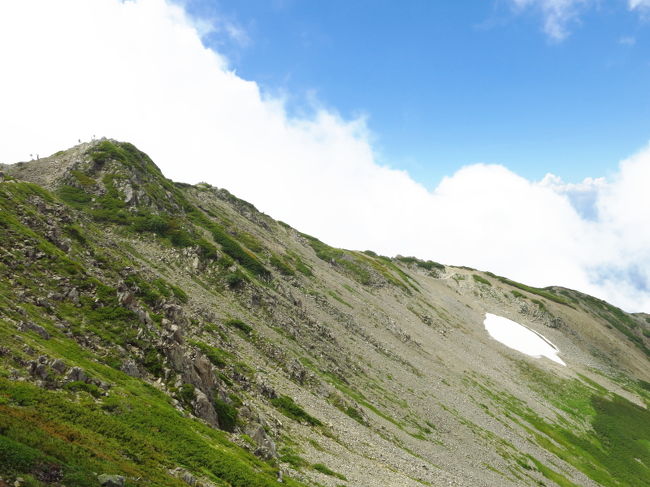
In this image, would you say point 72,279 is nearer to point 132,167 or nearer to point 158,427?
point 158,427

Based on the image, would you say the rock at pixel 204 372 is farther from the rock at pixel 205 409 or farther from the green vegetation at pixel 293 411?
the green vegetation at pixel 293 411

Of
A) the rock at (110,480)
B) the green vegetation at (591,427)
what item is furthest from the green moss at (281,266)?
the rock at (110,480)

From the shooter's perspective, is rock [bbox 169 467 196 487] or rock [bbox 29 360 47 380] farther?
rock [bbox 29 360 47 380]

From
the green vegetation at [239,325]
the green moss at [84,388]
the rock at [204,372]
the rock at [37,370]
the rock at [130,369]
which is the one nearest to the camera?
the rock at [37,370]

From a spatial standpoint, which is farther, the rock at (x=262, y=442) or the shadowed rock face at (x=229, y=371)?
the rock at (x=262, y=442)

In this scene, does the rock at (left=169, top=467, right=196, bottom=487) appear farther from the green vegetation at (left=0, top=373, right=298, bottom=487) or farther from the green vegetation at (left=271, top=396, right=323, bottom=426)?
the green vegetation at (left=271, top=396, right=323, bottom=426)

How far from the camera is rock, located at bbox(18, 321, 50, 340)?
92.8 ft

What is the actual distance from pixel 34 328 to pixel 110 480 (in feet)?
55.7

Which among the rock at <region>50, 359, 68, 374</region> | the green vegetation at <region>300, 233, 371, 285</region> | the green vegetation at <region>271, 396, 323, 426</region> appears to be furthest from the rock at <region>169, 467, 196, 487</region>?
the green vegetation at <region>300, 233, 371, 285</region>

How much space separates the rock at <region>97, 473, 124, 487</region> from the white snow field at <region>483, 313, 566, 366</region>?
154501 millimetres

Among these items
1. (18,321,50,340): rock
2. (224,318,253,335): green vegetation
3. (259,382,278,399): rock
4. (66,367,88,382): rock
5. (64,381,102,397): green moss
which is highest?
(224,318,253,335): green vegetation

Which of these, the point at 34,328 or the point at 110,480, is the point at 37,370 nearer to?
the point at 34,328

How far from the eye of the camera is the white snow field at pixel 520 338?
14850cm

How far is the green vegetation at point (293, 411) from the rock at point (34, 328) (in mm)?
26133
